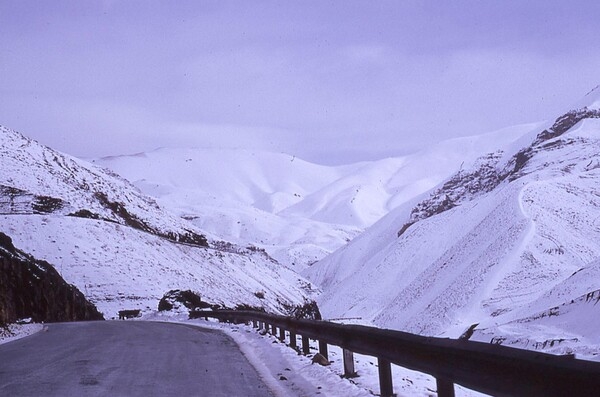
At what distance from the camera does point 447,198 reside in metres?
190

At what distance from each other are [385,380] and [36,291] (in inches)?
1714

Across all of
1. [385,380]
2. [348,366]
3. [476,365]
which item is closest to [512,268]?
[348,366]

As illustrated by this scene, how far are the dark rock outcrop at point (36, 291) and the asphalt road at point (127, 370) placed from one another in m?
30.8

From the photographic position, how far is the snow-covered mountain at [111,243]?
68.4 meters

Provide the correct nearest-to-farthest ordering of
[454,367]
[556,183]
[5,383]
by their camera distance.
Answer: [454,367] → [5,383] → [556,183]

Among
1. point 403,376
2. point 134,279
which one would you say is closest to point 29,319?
point 134,279

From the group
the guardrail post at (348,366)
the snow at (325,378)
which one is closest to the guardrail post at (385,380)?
the snow at (325,378)

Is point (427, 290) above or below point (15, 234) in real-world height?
below

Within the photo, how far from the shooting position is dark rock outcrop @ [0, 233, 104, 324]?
1759 inches

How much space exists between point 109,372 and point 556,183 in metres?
103

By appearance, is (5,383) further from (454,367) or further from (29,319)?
(29,319)

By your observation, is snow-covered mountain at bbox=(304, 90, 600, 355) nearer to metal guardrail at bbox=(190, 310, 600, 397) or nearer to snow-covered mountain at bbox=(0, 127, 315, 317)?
metal guardrail at bbox=(190, 310, 600, 397)

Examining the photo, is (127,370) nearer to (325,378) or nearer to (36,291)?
(325,378)

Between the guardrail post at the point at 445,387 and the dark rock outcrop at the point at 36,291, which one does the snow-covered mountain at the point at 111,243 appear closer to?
the dark rock outcrop at the point at 36,291
